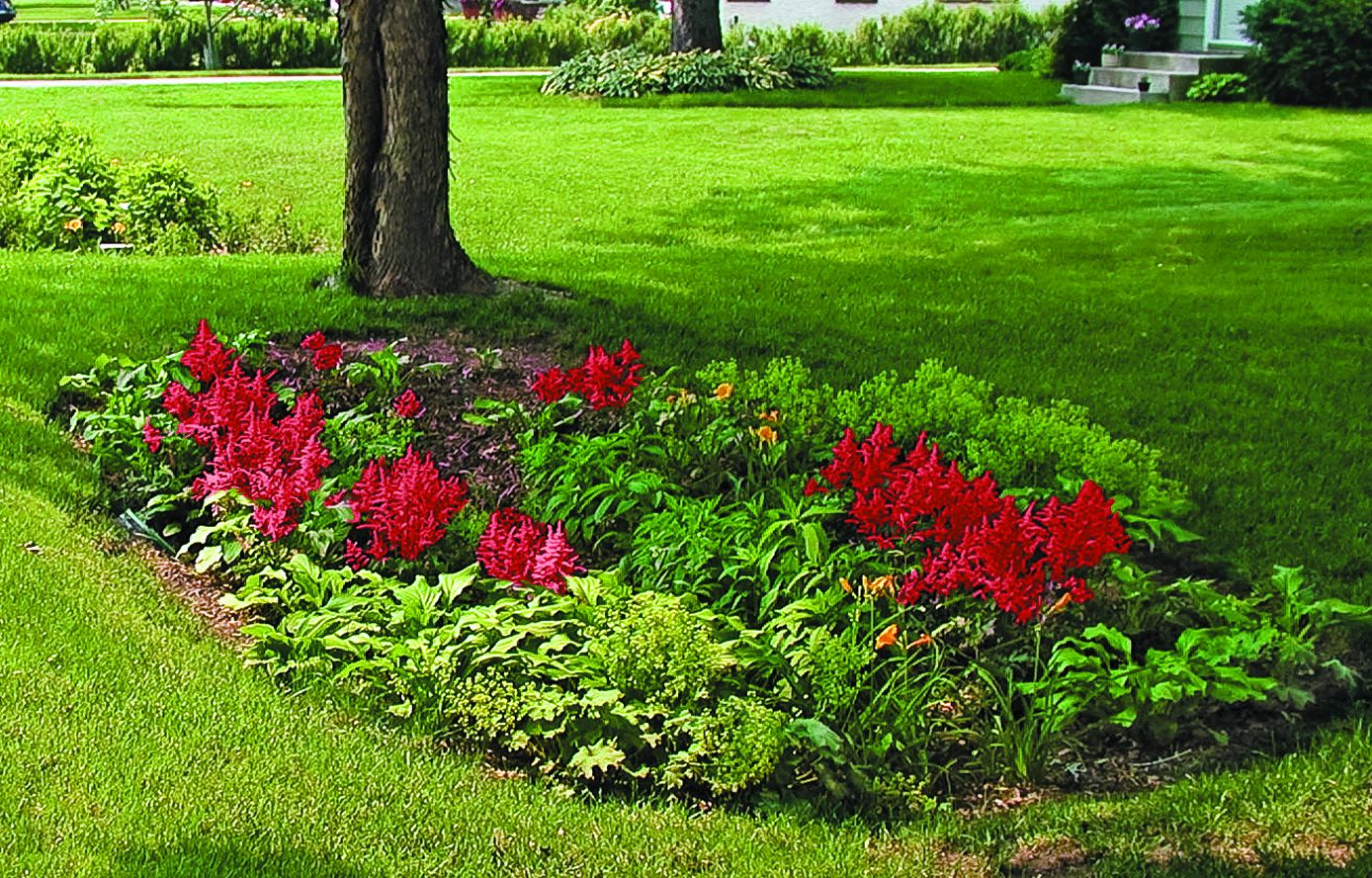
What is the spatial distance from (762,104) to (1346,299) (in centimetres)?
1364

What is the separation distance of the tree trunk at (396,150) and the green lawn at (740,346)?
33cm

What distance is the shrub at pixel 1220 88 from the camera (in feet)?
68.8

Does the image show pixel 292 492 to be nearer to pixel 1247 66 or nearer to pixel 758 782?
pixel 758 782

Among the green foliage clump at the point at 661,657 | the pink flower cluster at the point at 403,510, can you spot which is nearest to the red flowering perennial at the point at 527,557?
the pink flower cluster at the point at 403,510

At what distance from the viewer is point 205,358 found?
6.16 meters

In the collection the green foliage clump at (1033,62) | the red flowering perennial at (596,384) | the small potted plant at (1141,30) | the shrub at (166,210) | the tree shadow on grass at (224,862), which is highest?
the small potted plant at (1141,30)

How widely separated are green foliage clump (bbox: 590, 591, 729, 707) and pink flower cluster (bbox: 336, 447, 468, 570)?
2.95 feet

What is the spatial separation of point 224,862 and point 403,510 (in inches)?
65.9

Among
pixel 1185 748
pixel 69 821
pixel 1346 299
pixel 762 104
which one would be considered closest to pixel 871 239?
pixel 1346 299

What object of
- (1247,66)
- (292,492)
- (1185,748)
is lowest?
(1185,748)

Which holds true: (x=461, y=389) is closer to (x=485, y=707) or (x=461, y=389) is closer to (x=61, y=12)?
(x=485, y=707)

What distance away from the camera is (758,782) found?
3668 mm

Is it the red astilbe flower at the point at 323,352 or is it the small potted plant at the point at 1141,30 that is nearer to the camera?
the red astilbe flower at the point at 323,352

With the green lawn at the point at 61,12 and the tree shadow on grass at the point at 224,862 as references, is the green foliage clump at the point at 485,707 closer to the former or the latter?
the tree shadow on grass at the point at 224,862
